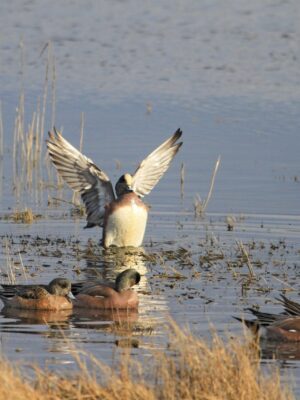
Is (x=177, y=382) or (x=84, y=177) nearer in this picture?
(x=177, y=382)

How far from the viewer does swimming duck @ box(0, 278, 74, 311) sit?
34.4ft

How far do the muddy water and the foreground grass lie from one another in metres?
1.00

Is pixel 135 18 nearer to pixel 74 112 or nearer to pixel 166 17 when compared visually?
pixel 166 17

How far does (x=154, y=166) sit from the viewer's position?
14984 millimetres

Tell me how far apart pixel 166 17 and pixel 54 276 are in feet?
64.1

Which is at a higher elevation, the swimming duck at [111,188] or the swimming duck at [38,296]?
the swimming duck at [111,188]

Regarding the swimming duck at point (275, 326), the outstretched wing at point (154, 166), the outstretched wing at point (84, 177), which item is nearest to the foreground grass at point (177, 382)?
the swimming duck at point (275, 326)

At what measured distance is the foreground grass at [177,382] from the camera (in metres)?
6.84

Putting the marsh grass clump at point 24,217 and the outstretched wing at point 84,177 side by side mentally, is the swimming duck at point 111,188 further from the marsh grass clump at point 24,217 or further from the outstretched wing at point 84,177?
the marsh grass clump at point 24,217

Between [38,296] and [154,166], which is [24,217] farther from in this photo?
[38,296]

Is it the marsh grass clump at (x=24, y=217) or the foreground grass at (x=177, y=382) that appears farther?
the marsh grass clump at (x=24, y=217)

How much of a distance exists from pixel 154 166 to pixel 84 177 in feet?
2.96

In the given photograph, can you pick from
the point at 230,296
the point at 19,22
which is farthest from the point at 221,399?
the point at 19,22

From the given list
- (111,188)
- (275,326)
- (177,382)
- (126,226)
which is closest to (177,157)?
(111,188)
